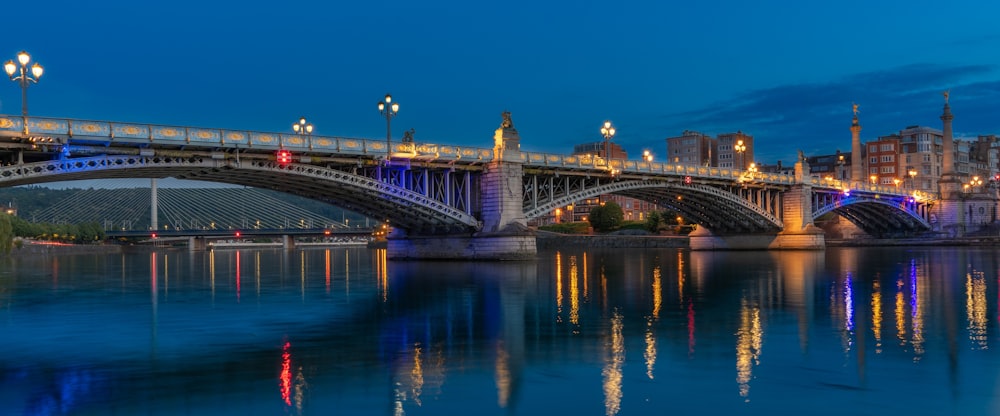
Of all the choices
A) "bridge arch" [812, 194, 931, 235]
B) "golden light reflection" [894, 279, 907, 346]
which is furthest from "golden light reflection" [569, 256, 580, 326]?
"bridge arch" [812, 194, 931, 235]

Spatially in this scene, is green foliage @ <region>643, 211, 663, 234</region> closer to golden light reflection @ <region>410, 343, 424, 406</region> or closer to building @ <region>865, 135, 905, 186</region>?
building @ <region>865, 135, 905, 186</region>

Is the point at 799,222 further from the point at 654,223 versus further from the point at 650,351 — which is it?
the point at 650,351

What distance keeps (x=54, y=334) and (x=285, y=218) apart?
519 ft

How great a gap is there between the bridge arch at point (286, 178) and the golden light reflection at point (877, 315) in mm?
32487

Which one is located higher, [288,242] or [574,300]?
[288,242]

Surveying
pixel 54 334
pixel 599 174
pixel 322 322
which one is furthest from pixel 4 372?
pixel 599 174

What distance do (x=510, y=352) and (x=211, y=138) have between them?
3618cm

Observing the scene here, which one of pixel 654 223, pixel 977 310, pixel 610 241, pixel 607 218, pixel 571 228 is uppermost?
pixel 607 218

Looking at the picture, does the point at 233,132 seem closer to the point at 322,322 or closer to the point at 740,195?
the point at 322,322

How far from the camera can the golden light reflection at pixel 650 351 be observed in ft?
57.2

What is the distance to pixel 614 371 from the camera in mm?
17188

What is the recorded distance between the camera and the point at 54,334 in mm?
23688

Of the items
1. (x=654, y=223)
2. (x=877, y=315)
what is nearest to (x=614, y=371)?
(x=877, y=315)

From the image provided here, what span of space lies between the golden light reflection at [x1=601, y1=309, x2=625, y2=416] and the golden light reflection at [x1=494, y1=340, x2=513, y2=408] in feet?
5.74
